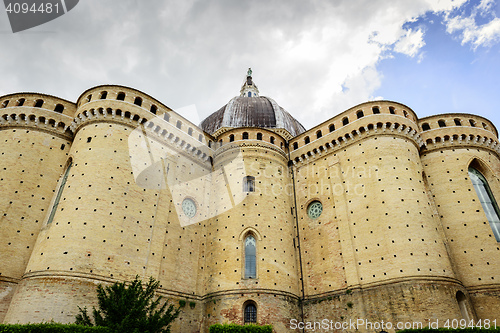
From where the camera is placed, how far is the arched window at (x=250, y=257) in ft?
52.2

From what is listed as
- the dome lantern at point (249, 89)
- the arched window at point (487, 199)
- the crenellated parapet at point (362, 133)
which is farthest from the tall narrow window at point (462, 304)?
the dome lantern at point (249, 89)

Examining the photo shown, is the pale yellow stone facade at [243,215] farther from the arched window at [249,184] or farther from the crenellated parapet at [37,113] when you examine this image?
the arched window at [249,184]

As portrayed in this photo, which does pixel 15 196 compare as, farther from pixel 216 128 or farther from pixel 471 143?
pixel 471 143

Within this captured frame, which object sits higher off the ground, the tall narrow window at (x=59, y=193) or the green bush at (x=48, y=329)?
the tall narrow window at (x=59, y=193)

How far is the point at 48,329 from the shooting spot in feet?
29.3

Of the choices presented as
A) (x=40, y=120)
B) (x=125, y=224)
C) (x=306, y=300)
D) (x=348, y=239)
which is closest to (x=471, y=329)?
(x=348, y=239)

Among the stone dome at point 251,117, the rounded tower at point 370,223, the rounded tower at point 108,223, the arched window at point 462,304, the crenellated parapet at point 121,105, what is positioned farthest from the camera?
the stone dome at point 251,117

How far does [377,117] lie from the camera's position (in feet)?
57.8

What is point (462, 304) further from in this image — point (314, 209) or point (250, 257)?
point (250, 257)

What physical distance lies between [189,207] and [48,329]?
9.62 metres

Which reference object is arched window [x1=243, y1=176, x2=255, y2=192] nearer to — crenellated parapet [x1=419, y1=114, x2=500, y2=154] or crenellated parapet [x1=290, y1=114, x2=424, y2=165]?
crenellated parapet [x1=290, y1=114, x2=424, y2=165]

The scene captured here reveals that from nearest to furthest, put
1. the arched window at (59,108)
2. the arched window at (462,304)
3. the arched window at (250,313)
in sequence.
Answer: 1. the arched window at (462,304)
2. the arched window at (250,313)
3. the arched window at (59,108)

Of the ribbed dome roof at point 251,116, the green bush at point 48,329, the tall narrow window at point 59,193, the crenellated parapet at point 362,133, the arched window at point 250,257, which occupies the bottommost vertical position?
the green bush at point 48,329

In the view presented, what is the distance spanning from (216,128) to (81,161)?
11.3 m
